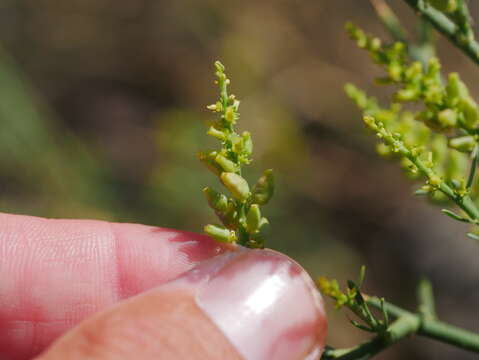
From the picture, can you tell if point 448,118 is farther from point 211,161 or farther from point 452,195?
point 211,161

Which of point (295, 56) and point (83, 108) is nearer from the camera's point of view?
point (295, 56)

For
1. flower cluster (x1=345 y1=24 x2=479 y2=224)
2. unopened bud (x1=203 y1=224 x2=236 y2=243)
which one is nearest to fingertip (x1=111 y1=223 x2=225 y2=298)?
unopened bud (x1=203 y1=224 x2=236 y2=243)

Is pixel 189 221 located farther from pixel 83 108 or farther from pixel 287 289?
pixel 287 289

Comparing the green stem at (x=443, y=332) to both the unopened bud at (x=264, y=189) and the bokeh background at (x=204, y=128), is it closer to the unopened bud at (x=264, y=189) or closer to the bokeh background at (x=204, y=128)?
the unopened bud at (x=264, y=189)

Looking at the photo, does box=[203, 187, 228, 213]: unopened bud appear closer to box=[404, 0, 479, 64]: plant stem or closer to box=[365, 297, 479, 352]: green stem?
box=[365, 297, 479, 352]: green stem

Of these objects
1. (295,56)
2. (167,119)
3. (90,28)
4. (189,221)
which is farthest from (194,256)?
(90,28)

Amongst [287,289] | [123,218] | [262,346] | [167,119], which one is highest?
[287,289]

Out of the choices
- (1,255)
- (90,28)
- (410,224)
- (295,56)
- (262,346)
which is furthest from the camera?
(90,28)
